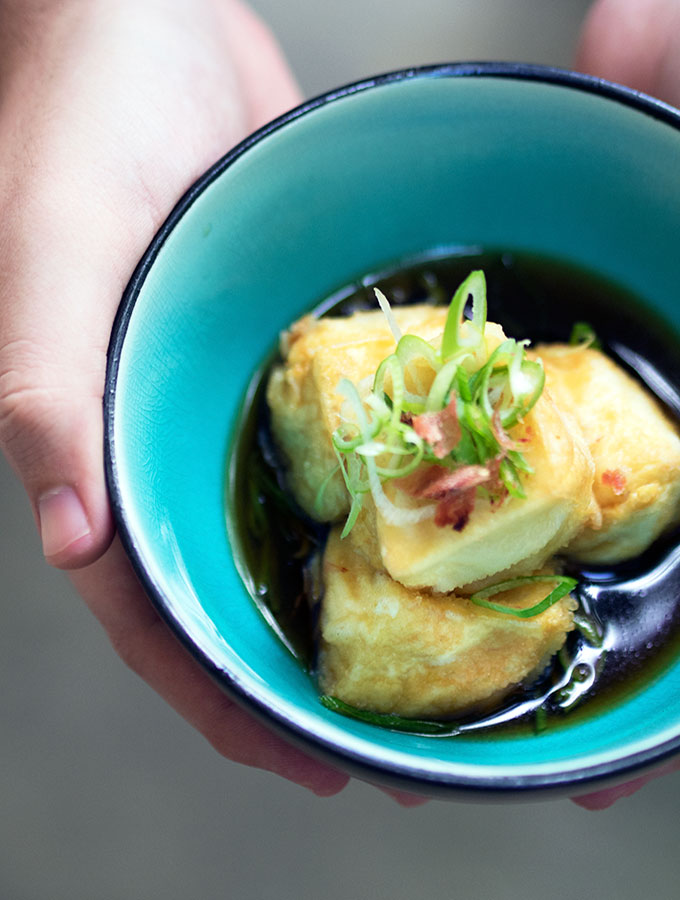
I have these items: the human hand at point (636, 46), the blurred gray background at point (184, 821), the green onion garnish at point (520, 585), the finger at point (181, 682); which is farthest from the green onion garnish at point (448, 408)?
the blurred gray background at point (184, 821)

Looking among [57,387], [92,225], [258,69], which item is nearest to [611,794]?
[57,387]

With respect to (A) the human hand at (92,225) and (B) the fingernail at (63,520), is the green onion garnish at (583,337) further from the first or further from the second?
(B) the fingernail at (63,520)

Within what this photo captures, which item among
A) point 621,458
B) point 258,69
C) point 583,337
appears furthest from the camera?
point 258,69

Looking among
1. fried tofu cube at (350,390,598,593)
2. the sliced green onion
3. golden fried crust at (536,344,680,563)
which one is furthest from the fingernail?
golden fried crust at (536,344,680,563)

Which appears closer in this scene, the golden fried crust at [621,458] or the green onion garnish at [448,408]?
the green onion garnish at [448,408]

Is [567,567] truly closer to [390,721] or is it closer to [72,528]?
[390,721]

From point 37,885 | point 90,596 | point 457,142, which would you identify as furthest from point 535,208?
point 37,885

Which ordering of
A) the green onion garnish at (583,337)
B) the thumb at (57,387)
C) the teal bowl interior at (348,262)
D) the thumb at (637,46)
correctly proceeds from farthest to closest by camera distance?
the thumb at (637,46), the green onion garnish at (583,337), the thumb at (57,387), the teal bowl interior at (348,262)

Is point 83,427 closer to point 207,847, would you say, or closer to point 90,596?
point 90,596
